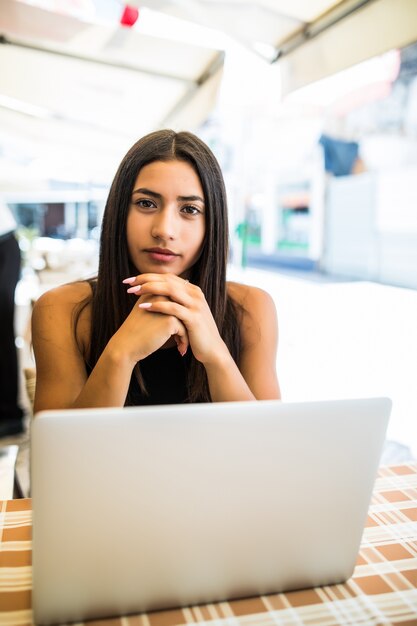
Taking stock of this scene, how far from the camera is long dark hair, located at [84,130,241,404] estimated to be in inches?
47.5

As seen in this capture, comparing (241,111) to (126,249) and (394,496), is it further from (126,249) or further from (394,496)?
(394,496)

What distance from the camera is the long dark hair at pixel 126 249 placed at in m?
1.21

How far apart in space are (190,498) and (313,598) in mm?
227

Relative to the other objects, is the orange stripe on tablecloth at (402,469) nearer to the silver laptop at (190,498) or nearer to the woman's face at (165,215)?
the silver laptop at (190,498)

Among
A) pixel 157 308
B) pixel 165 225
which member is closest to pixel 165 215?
pixel 165 225

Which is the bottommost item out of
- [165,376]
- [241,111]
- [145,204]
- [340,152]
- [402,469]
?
[402,469]

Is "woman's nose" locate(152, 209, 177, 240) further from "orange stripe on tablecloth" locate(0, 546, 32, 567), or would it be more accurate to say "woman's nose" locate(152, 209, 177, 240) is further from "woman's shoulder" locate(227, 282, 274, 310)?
"orange stripe on tablecloth" locate(0, 546, 32, 567)

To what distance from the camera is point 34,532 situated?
0.53 meters

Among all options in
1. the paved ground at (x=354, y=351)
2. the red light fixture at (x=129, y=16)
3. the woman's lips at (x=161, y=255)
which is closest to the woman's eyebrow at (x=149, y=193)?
the woman's lips at (x=161, y=255)

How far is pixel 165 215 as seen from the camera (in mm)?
1146

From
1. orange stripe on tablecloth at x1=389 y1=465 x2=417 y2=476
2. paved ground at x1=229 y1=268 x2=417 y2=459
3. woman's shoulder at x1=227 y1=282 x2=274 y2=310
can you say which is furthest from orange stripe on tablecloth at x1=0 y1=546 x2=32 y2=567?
paved ground at x1=229 y1=268 x2=417 y2=459

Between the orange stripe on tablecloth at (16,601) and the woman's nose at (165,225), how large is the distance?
2.33 feet

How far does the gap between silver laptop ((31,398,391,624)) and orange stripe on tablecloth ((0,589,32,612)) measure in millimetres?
69

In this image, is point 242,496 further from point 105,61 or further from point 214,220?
point 105,61
